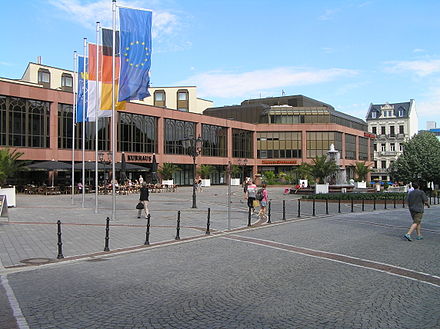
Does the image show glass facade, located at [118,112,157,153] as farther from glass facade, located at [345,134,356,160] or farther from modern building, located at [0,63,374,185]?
glass facade, located at [345,134,356,160]

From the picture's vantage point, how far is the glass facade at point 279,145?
82.2 m

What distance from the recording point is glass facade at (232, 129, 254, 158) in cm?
7631

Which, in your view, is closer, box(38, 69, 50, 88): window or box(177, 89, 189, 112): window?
box(38, 69, 50, 88): window

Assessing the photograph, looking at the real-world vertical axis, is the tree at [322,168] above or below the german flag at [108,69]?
below

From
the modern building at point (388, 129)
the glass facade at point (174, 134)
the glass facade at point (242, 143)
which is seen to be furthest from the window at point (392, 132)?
the glass facade at point (174, 134)

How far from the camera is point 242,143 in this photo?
78.6m

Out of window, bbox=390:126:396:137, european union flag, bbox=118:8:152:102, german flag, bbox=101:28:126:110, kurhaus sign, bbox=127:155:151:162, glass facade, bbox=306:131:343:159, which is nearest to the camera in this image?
european union flag, bbox=118:8:152:102

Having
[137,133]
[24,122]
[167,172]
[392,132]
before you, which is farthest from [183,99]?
[24,122]

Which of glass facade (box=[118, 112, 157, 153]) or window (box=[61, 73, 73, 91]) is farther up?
window (box=[61, 73, 73, 91])

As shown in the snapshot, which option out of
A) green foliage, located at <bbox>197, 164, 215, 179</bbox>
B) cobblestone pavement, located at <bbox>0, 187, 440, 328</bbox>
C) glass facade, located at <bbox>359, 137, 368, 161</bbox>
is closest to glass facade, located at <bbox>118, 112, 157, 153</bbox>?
green foliage, located at <bbox>197, 164, 215, 179</bbox>

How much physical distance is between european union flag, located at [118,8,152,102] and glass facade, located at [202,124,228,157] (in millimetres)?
48947

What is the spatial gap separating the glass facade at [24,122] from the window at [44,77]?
98.2ft

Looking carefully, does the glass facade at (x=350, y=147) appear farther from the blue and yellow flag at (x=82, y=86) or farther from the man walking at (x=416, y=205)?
the man walking at (x=416, y=205)

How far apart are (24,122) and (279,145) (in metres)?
48.9
